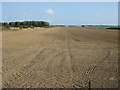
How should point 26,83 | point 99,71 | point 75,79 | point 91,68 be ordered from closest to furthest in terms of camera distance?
point 26,83, point 75,79, point 99,71, point 91,68

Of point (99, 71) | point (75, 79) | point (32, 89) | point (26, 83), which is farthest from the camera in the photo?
point (99, 71)

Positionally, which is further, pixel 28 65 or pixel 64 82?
pixel 28 65

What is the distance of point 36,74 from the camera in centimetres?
673

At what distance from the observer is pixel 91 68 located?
7.69 metres

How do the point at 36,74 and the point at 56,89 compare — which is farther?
the point at 36,74

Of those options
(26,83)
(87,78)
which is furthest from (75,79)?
(26,83)

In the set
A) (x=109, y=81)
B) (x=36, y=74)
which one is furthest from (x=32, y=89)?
(x=109, y=81)

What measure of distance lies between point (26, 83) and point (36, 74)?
3.39ft

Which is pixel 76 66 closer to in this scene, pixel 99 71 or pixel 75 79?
pixel 99 71

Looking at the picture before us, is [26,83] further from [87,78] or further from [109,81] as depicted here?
[109,81]

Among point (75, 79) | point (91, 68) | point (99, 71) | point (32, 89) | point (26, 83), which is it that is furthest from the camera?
point (91, 68)

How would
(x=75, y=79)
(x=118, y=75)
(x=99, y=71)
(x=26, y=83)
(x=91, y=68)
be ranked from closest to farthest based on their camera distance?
(x=26, y=83) < (x=75, y=79) < (x=118, y=75) < (x=99, y=71) < (x=91, y=68)

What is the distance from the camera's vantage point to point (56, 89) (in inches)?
207

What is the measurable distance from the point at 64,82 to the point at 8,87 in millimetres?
1656
